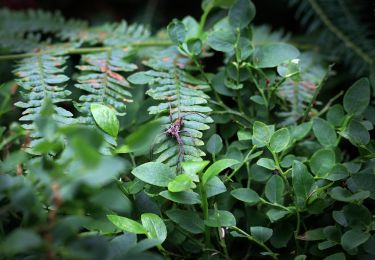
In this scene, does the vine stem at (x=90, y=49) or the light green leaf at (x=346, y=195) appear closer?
the light green leaf at (x=346, y=195)

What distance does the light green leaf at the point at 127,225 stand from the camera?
50cm

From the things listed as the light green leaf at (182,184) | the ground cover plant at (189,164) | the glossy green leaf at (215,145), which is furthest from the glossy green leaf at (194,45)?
the light green leaf at (182,184)

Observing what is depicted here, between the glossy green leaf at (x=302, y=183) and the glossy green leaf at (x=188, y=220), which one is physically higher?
the glossy green leaf at (x=302, y=183)

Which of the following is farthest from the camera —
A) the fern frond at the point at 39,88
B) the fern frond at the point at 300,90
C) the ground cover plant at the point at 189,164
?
the fern frond at the point at 300,90

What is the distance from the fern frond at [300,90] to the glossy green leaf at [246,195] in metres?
0.23

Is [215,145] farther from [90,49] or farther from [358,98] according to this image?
[90,49]

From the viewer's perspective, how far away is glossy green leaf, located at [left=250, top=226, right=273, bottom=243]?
55 centimetres

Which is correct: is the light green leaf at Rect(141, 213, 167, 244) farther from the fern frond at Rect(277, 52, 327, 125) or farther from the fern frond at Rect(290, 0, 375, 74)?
the fern frond at Rect(290, 0, 375, 74)

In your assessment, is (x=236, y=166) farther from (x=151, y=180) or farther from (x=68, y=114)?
(x=68, y=114)

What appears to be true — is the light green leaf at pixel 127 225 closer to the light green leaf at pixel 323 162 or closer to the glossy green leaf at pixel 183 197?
the glossy green leaf at pixel 183 197

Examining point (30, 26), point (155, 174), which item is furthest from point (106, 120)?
point (30, 26)

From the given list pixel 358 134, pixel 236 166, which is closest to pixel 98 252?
pixel 236 166

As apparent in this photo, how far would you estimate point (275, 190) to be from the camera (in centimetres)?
58

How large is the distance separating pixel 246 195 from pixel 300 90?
33 centimetres
